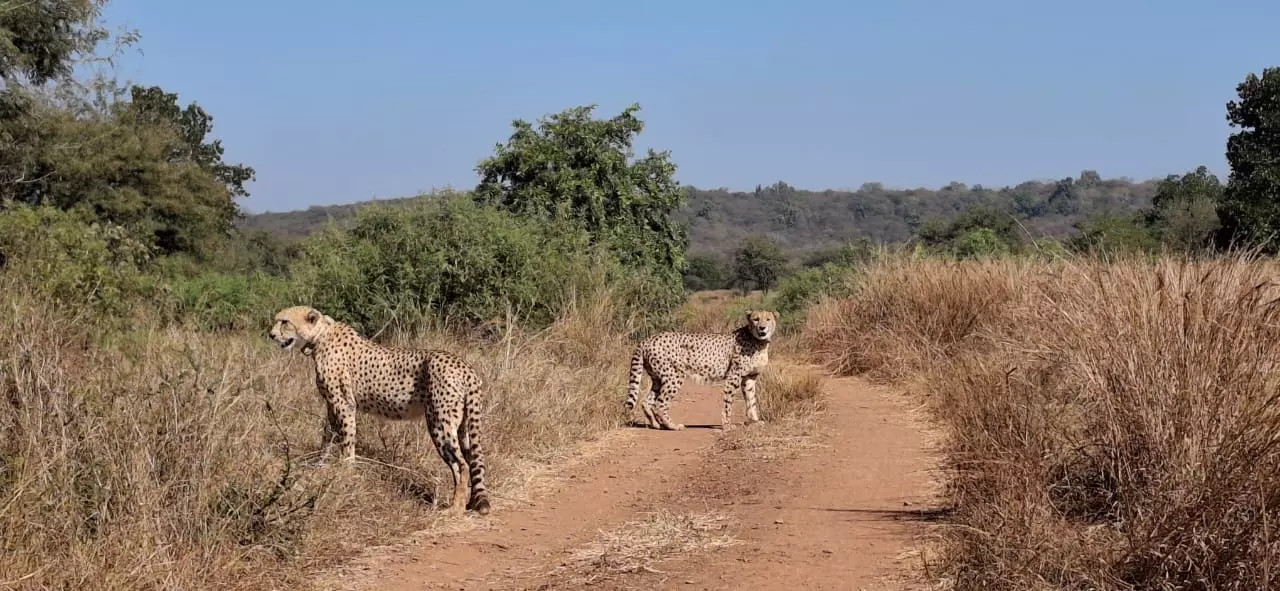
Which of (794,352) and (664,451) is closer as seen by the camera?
(664,451)

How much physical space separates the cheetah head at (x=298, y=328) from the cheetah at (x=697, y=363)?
3621mm

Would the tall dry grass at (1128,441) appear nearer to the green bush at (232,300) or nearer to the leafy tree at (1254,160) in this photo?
the green bush at (232,300)

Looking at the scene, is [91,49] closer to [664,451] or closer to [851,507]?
[664,451]

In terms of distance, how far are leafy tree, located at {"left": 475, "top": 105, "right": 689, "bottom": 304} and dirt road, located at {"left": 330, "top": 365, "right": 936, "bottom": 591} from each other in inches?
251

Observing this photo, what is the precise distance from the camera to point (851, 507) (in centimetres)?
681

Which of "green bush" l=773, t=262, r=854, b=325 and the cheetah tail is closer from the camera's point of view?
the cheetah tail

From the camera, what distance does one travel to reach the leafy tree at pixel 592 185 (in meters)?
15.8

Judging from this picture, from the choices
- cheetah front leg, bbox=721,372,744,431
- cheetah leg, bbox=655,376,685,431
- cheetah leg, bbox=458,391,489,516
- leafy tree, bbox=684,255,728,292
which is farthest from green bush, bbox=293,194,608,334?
leafy tree, bbox=684,255,728,292

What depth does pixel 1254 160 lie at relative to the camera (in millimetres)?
22609

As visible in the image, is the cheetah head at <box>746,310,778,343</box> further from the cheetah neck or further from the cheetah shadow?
the cheetah neck

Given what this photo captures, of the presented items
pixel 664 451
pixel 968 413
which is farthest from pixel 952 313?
pixel 968 413

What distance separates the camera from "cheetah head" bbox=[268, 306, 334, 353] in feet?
23.6

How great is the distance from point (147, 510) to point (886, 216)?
69.3 m

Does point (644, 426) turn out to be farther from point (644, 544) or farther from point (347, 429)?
point (644, 544)
